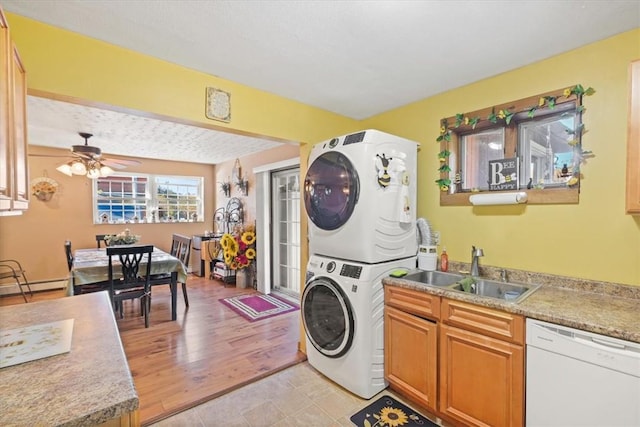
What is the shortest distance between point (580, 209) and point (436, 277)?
1027mm

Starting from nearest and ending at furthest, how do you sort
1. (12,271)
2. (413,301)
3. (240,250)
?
(413,301) → (12,271) → (240,250)

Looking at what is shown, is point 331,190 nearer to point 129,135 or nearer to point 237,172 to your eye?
point 129,135

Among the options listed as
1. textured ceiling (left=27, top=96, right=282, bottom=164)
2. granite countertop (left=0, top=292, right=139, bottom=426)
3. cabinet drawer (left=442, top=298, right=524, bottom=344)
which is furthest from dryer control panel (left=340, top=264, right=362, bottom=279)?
textured ceiling (left=27, top=96, right=282, bottom=164)

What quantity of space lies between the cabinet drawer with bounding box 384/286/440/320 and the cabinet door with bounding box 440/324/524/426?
0.39ft

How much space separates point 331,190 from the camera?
2244mm

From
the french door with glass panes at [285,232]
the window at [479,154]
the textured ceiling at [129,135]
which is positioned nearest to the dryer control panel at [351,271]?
the window at [479,154]

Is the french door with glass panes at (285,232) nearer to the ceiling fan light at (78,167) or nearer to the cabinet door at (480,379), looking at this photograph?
the ceiling fan light at (78,167)

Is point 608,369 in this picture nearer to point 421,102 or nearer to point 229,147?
point 421,102

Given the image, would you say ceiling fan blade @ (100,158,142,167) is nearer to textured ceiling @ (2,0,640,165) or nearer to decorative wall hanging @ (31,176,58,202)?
decorative wall hanging @ (31,176,58,202)

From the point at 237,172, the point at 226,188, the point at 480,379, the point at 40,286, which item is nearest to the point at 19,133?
the point at 480,379

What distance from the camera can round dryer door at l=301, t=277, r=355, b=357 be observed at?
2115mm

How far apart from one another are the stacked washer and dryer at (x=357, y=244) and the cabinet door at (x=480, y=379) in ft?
1.65


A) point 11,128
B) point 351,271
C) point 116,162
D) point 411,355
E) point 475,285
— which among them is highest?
point 116,162

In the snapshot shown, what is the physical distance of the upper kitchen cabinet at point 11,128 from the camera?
997mm
